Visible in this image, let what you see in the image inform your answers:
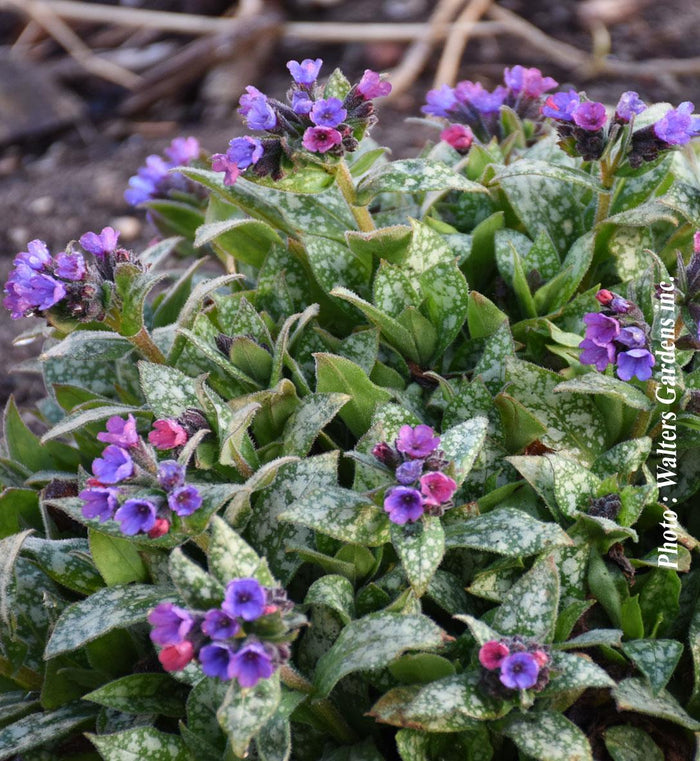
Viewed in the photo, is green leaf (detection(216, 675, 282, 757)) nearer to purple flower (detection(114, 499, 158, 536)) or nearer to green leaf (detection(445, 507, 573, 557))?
purple flower (detection(114, 499, 158, 536))

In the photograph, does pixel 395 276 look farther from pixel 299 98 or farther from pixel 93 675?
pixel 93 675

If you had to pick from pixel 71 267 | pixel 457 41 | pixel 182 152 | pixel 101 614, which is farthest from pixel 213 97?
pixel 101 614

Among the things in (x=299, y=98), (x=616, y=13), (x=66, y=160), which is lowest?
(x=66, y=160)

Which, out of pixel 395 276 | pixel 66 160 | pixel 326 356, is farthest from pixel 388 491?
pixel 66 160

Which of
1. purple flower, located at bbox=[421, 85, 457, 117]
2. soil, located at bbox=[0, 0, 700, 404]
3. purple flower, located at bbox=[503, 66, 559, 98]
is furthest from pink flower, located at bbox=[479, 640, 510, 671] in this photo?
soil, located at bbox=[0, 0, 700, 404]

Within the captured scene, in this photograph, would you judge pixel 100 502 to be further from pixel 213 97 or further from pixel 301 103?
pixel 213 97

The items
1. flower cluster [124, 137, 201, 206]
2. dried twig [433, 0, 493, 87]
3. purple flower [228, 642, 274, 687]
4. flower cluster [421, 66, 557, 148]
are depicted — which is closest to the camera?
purple flower [228, 642, 274, 687]
